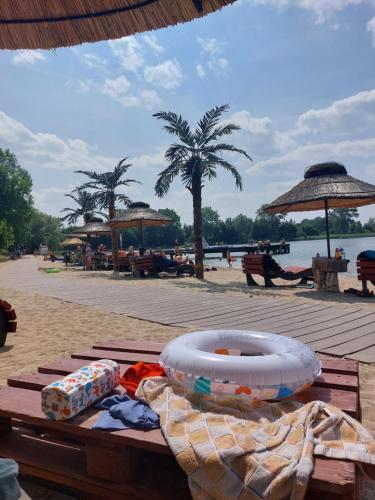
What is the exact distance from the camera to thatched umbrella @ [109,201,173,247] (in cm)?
1744

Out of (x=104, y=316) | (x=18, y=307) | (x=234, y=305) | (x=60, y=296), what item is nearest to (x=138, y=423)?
(x=104, y=316)

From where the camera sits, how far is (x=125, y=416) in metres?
1.86

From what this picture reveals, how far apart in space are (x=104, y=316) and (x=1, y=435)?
4721 millimetres

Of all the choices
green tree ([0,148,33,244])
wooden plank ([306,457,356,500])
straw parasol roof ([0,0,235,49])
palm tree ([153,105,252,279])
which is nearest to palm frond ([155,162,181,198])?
palm tree ([153,105,252,279])

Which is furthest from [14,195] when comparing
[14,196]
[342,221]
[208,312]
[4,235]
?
[342,221]

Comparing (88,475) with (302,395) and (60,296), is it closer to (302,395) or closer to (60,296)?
(302,395)

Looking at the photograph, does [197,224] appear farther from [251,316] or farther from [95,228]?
[95,228]

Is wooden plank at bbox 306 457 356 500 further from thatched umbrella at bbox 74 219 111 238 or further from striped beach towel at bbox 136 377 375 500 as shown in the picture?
thatched umbrella at bbox 74 219 111 238

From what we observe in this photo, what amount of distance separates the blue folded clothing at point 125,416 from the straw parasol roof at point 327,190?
30.0 ft

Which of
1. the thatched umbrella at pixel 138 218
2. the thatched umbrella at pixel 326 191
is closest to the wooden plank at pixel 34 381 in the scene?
the thatched umbrella at pixel 326 191

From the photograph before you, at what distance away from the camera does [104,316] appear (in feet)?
22.8

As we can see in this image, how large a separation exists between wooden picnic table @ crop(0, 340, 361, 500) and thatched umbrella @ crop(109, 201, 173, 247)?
49.2 feet

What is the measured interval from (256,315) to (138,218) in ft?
38.3

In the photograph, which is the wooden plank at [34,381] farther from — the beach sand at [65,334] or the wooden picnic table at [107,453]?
the beach sand at [65,334]
